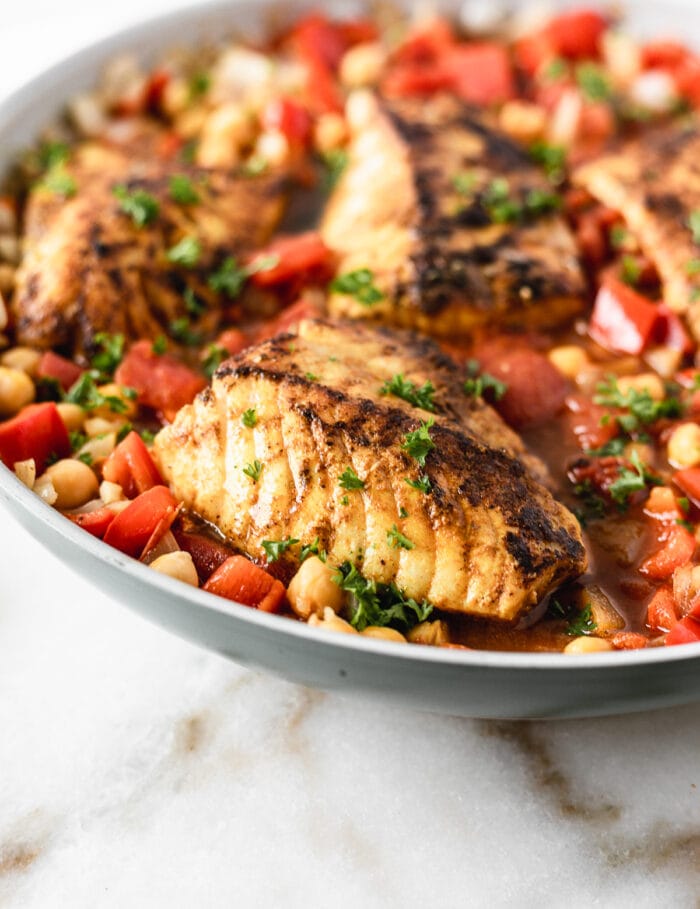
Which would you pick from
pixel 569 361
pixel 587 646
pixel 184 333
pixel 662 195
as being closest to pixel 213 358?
pixel 184 333

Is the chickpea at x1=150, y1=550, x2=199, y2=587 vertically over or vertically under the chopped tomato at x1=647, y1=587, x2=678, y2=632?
over

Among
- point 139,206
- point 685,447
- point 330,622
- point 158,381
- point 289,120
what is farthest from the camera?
point 289,120

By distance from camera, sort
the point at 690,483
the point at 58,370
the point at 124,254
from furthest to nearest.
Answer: the point at 124,254 → the point at 58,370 → the point at 690,483

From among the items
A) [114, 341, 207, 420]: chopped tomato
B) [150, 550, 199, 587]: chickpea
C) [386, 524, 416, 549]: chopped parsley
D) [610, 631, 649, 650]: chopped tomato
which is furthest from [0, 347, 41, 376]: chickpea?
[610, 631, 649, 650]: chopped tomato

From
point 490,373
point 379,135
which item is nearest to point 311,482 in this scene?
point 490,373

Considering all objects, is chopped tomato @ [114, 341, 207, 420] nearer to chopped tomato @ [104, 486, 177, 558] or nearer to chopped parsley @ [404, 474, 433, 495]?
chopped tomato @ [104, 486, 177, 558]

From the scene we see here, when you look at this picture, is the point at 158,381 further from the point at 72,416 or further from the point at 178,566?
the point at 178,566

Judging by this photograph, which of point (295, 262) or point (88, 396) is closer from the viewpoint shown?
point (88, 396)
